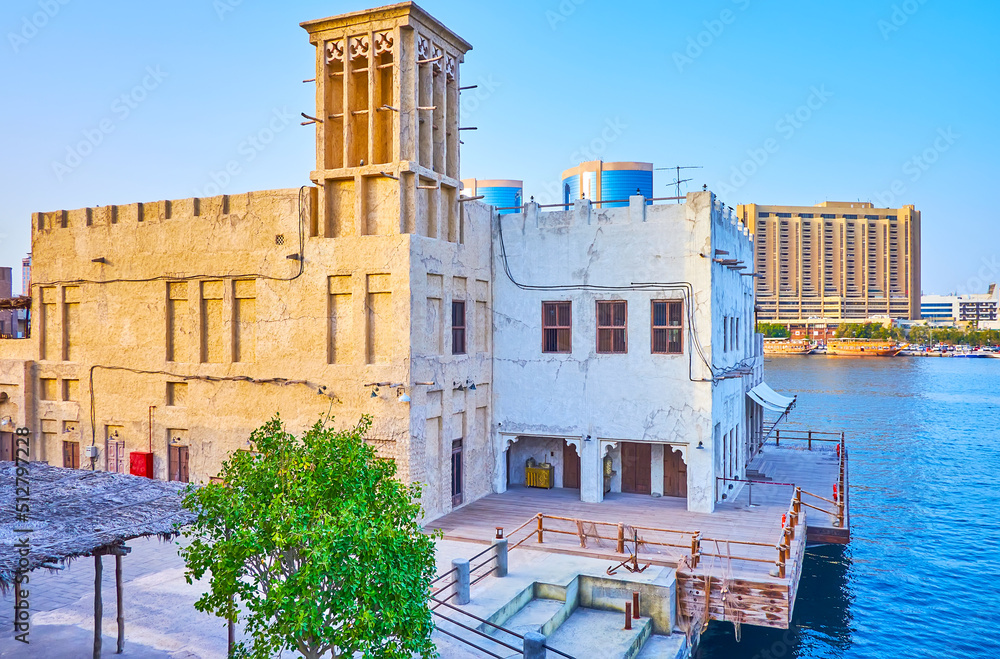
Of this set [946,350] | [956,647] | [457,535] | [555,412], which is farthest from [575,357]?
[946,350]

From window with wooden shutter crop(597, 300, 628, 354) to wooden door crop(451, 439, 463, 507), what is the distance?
224 inches

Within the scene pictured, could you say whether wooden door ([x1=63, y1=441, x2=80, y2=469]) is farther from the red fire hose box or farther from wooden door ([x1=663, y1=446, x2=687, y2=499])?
wooden door ([x1=663, y1=446, x2=687, y2=499])

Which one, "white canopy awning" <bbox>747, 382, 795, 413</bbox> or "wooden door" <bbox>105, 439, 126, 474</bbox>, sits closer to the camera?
"wooden door" <bbox>105, 439, 126, 474</bbox>

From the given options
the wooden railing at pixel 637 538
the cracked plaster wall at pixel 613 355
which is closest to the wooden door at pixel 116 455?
the cracked plaster wall at pixel 613 355

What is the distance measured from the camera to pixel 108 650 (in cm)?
1498

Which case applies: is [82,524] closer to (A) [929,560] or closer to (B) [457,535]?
(B) [457,535]

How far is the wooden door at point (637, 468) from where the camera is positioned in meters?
27.1

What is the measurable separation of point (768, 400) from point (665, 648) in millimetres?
19235

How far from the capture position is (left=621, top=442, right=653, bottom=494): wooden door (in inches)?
1068

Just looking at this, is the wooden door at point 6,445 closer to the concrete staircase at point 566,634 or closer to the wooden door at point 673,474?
the concrete staircase at point 566,634

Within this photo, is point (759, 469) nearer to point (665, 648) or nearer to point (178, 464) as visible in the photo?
point (665, 648)

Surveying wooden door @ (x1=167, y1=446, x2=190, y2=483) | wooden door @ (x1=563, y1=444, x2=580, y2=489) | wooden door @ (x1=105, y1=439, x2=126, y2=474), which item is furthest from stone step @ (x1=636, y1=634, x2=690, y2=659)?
wooden door @ (x1=105, y1=439, x2=126, y2=474)

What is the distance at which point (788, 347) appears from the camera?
18500cm

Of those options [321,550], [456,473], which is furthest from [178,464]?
[321,550]
